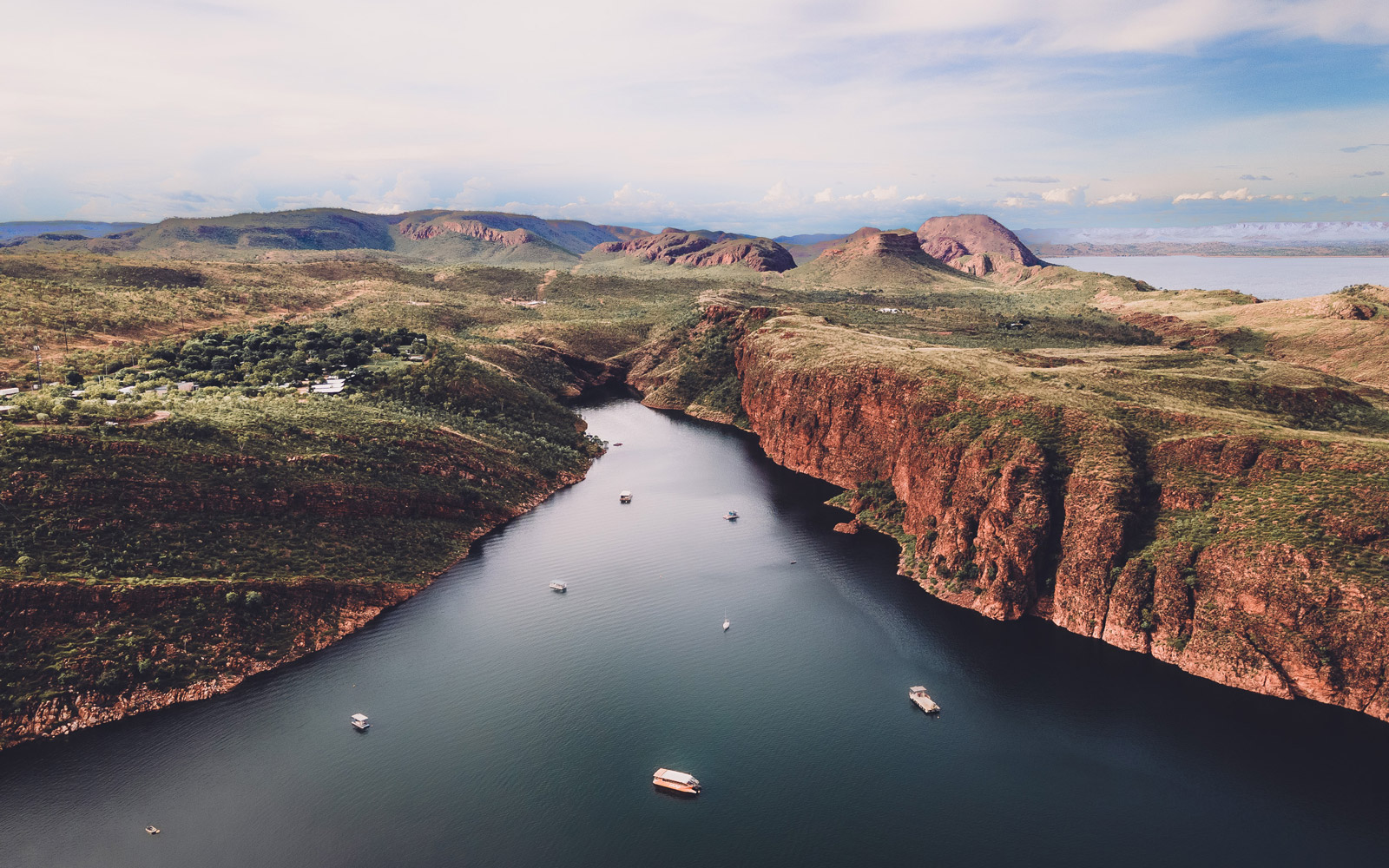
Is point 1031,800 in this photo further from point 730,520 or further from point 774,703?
point 730,520

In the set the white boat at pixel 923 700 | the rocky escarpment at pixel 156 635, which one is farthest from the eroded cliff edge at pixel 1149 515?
the rocky escarpment at pixel 156 635

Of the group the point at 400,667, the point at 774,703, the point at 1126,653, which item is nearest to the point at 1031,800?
the point at 774,703

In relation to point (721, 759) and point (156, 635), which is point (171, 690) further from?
point (721, 759)

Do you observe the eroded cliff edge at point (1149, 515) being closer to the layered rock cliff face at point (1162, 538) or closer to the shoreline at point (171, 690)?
the layered rock cliff face at point (1162, 538)

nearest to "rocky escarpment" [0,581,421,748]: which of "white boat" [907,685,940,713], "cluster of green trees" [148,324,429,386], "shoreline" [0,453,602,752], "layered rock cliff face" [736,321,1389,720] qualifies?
"shoreline" [0,453,602,752]

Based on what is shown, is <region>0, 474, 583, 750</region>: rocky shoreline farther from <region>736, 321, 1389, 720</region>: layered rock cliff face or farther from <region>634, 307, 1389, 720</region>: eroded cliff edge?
<region>634, 307, 1389, 720</region>: eroded cliff edge
